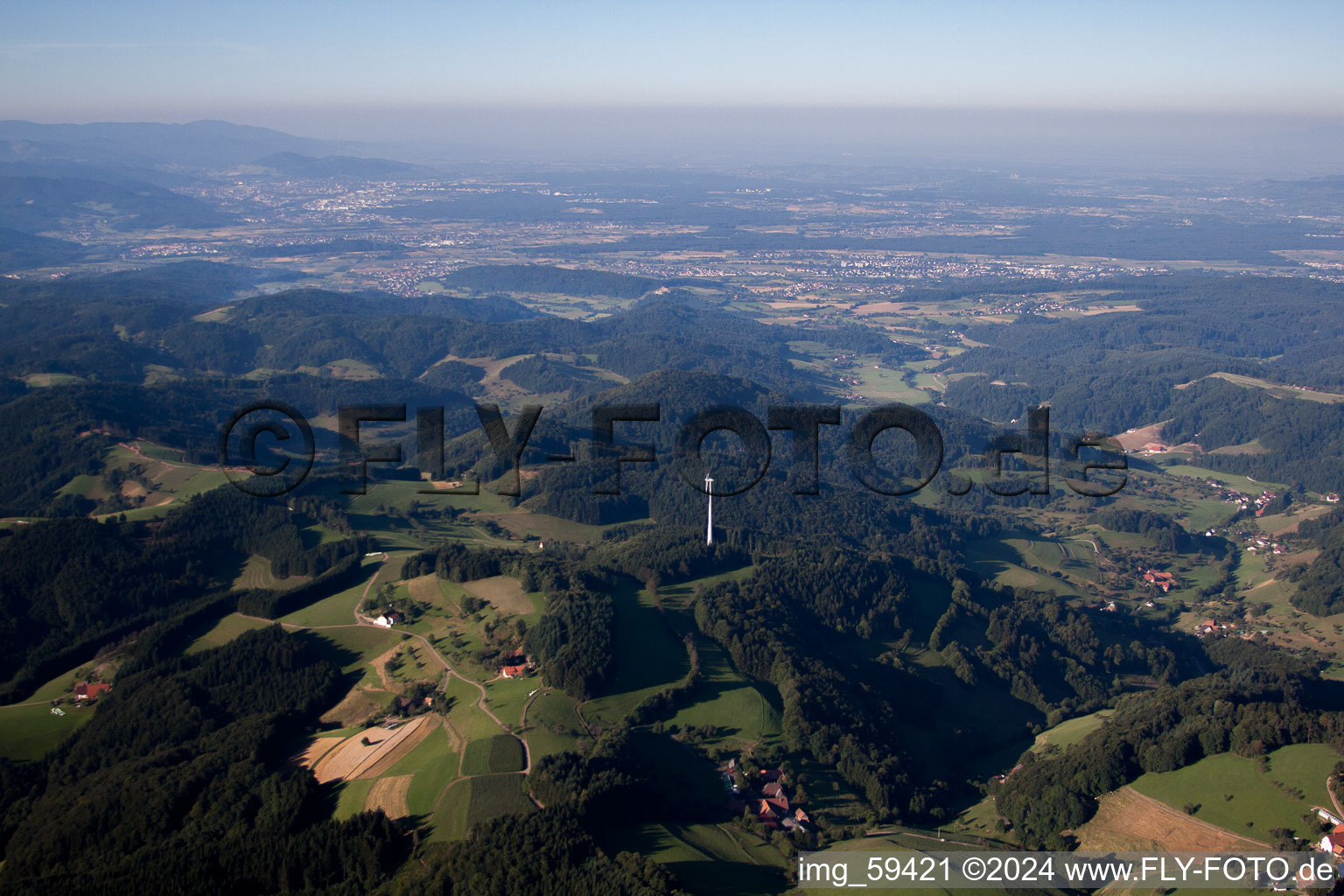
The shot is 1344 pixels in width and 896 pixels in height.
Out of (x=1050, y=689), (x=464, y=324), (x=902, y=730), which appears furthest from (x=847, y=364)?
(x=902, y=730)

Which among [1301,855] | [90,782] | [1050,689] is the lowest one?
[1050,689]

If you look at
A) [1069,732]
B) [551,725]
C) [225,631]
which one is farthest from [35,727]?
[1069,732]

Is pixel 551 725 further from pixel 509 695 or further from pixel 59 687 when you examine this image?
pixel 59 687

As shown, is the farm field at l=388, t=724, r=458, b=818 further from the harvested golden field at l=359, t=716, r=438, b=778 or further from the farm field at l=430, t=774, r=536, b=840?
the farm field at l=430, t=774, r=536, b=840

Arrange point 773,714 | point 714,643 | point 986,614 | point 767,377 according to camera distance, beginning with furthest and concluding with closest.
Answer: point 767,377 < point 986,614 < point 714,643 < point 773,714

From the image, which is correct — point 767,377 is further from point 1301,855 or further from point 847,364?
point 1301,855

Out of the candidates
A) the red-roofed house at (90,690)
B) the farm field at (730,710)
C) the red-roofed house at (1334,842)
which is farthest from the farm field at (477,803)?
the red-roofed house at (1334,842)
